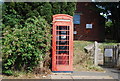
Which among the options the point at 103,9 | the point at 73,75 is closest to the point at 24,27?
the point at 73,75

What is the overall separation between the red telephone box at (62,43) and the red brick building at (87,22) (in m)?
10.3

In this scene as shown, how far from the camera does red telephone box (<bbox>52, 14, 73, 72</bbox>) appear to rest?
648 centimetres

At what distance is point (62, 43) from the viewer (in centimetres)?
663

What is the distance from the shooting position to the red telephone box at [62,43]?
648 cm

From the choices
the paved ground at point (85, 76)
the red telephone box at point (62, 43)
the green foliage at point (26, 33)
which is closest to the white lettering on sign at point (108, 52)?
the paved ground at point (85, 76)

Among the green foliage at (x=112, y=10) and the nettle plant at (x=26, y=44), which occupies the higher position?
the green foliage at (x=112, y=10)

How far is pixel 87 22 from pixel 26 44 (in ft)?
39.3

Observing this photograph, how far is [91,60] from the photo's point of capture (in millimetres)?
8000

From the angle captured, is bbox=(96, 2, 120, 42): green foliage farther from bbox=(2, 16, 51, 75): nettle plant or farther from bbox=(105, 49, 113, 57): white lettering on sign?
bbox=(2, 16, 51, 75): nettle plant

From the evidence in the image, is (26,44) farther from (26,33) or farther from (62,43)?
(62,43)

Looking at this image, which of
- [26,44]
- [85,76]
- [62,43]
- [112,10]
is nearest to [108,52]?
[85,76]

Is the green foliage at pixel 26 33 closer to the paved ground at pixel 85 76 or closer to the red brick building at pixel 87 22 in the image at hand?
the paved ground at pixel 85 76

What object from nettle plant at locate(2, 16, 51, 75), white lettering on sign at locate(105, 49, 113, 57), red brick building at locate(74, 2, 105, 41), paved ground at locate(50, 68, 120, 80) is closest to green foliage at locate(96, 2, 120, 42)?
red brick building at locate(74, 2, 105, 41)

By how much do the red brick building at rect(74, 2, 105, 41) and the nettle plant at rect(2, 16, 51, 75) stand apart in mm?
10804
